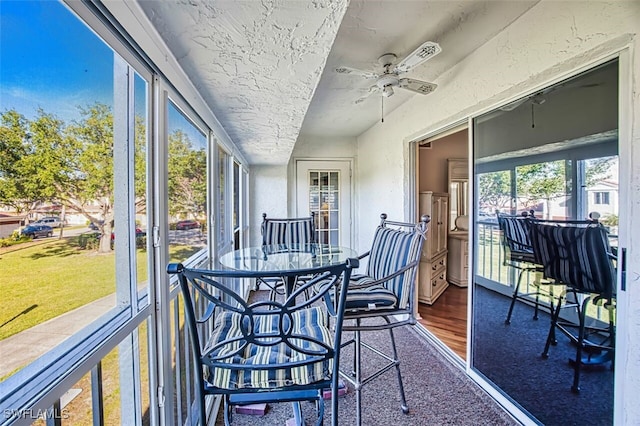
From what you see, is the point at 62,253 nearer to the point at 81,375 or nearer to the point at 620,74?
the point at 81,375

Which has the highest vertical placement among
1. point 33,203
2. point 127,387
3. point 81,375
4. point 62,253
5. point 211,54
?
point 211,54

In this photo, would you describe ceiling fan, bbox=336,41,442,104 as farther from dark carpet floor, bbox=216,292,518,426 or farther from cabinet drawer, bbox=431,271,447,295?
Result: cabinet drawer, bbox=431,271,447,295

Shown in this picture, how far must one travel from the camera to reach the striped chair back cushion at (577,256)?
4.31ft

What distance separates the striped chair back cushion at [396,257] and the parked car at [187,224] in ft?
4.05

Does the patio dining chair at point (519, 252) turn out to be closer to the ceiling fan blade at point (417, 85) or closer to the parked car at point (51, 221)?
the ceiling fan blade at point (417, 85)

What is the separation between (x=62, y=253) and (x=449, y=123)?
2480 millimetres

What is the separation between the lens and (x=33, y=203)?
62 centimetres

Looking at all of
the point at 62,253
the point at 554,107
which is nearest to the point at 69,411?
the point at 62,253

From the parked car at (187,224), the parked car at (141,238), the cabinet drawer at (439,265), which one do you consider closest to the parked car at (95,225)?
the parked car at (141,238)

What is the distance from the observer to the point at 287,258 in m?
2.25

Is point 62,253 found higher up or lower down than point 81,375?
higher up

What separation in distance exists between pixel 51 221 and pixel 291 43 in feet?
3.08

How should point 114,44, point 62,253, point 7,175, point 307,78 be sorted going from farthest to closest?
point 307,78
point 114,44
point 62,253
point 7,175

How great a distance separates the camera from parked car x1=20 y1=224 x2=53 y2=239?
1.98 feet
